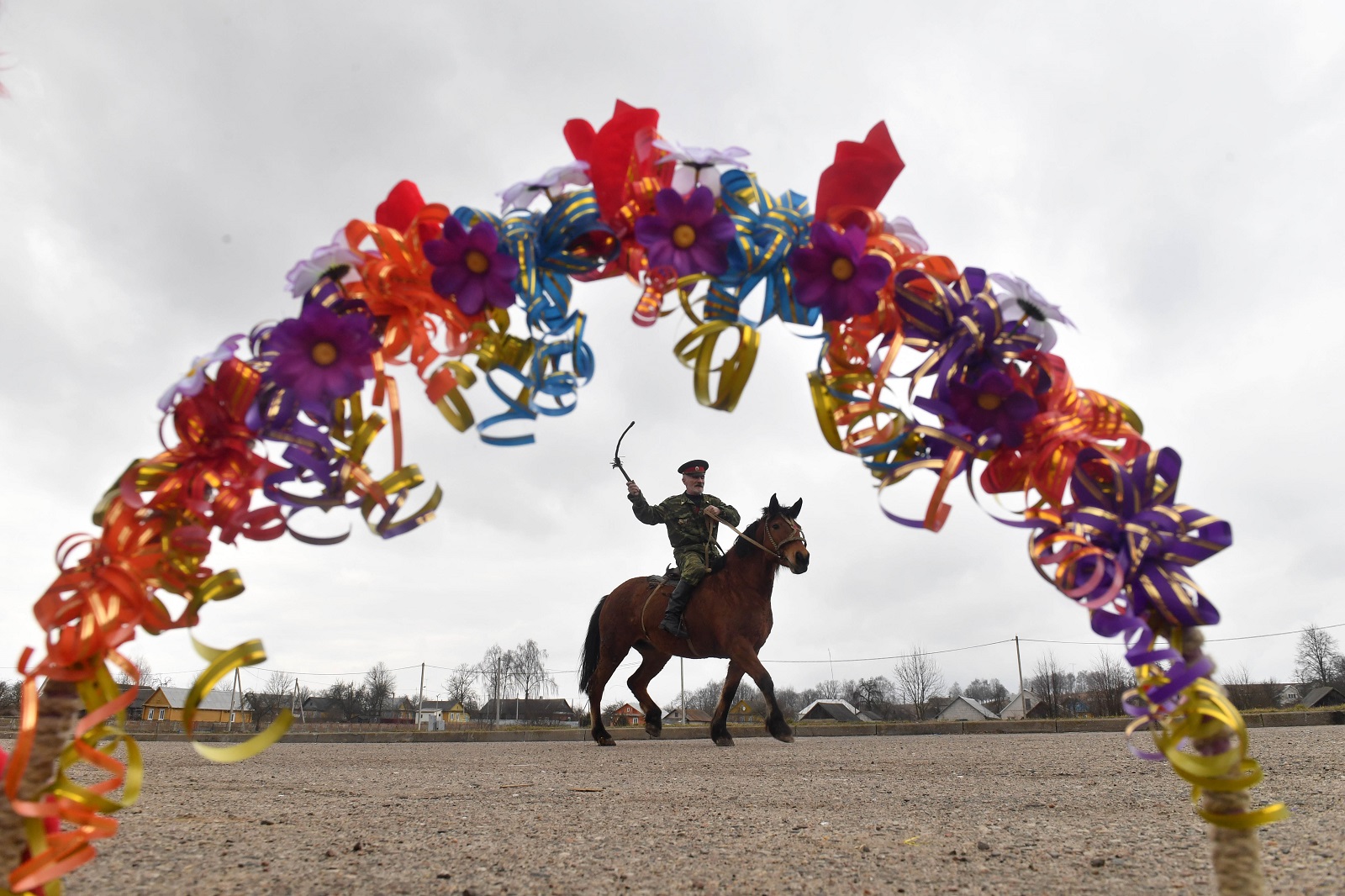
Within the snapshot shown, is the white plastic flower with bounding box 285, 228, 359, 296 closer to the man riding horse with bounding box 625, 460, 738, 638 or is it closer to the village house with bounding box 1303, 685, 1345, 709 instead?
the man riding horse with bounding box 625, 460, 738, 638

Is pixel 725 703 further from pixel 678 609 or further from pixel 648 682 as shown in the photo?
pixel 648 682

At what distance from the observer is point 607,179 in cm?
177

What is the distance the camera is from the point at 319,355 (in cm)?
163

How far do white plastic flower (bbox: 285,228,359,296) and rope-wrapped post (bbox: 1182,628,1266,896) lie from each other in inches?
78.5

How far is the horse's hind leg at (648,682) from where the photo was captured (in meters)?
7.83

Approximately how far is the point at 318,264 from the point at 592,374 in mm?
673

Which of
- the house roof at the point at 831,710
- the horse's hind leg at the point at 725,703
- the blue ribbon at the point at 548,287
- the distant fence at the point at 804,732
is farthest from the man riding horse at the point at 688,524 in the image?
the house roof at the point at 831,710

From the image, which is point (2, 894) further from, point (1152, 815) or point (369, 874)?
point (1152, 815)

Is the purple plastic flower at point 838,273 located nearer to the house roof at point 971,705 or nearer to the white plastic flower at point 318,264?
the white plastic flower at point 318,264

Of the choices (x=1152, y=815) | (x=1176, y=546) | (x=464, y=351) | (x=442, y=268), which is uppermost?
(x=442, y=268)

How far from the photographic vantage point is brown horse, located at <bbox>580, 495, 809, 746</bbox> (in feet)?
Result: 20.3

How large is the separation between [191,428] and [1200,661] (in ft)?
6.85

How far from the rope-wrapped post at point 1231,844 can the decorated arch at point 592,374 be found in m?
0.01

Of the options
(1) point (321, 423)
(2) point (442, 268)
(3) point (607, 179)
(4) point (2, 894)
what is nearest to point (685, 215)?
(3) point (607, 179)
